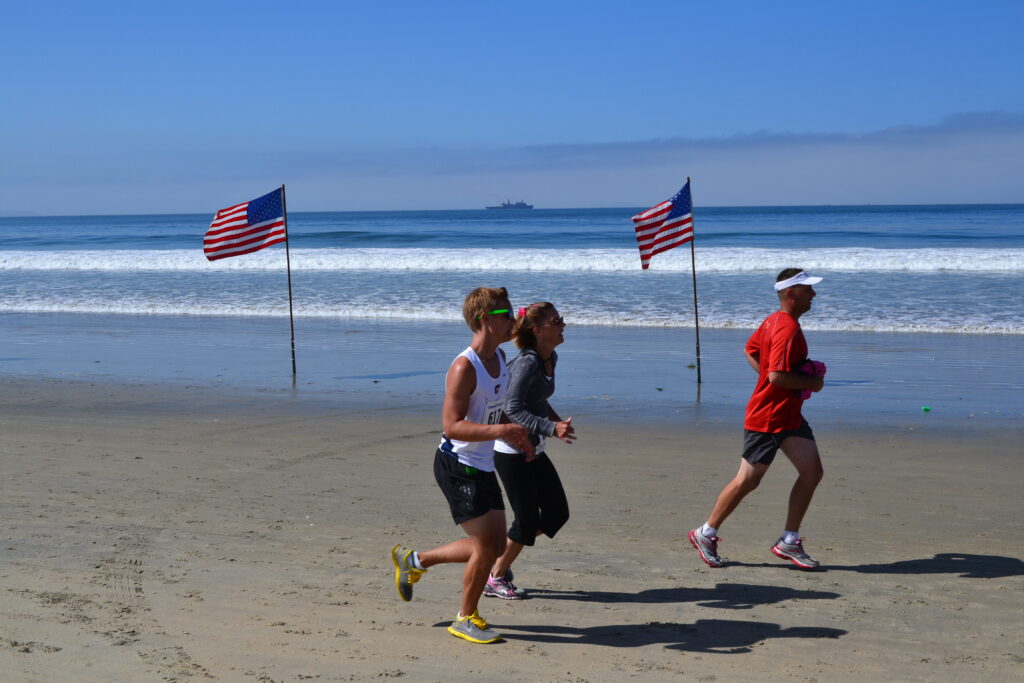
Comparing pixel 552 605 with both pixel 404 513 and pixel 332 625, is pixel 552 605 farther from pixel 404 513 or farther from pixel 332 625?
pixel 404 513

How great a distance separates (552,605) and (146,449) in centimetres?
458

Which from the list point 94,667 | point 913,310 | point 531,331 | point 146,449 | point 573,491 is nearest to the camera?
point 94,667

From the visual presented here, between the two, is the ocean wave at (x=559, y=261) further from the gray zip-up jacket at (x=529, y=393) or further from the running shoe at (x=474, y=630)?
the running shoe at (x=474, y=630)

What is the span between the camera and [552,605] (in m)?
4.76

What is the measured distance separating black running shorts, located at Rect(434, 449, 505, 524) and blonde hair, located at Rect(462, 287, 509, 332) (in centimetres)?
56

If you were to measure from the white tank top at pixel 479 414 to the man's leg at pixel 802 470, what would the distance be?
1731mm

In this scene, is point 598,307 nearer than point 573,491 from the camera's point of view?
No

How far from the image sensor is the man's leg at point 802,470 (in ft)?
17.0

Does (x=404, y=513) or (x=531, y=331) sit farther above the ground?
(x=531, y=331)

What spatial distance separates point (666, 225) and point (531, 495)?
7.35 meters

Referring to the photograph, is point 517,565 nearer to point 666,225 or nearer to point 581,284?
point 666,225

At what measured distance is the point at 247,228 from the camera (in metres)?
12.5

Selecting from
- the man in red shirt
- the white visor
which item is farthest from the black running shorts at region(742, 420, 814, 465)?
the white visor

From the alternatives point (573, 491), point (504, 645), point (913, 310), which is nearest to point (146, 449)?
point (573, 491)
